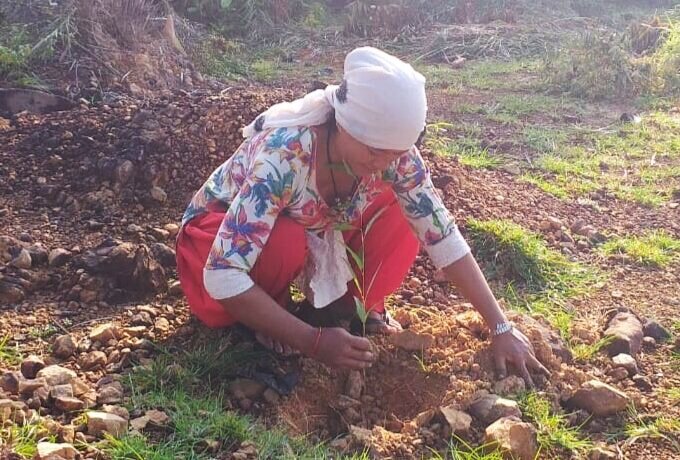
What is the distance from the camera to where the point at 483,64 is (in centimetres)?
719

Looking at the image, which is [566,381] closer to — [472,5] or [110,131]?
[110,131]

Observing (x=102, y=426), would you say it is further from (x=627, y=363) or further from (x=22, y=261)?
(x=627, y=363)

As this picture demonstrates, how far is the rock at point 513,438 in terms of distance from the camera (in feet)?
6.42

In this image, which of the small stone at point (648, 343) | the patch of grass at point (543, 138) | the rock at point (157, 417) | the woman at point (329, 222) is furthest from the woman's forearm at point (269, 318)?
the patch of grass at point (543, 138)

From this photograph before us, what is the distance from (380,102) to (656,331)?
142 cm

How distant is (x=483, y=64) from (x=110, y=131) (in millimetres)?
4433

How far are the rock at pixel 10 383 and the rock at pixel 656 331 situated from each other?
2008 millimetres

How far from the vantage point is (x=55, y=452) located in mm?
1647

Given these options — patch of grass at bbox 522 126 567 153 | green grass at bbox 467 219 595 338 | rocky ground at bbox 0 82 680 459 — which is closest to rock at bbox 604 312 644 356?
rocky ground at bbox 0 82 680 459

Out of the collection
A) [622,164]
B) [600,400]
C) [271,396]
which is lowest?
[622,164]

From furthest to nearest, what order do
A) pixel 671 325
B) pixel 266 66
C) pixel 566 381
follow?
pixel 266 66
pixel 671 325
pixel 566 381

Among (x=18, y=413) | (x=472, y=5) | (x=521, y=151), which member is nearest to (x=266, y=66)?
(x=521, y=151)

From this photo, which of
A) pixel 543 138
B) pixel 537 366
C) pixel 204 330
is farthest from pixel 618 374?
pixel 543 138

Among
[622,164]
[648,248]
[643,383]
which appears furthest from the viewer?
[622,164]
